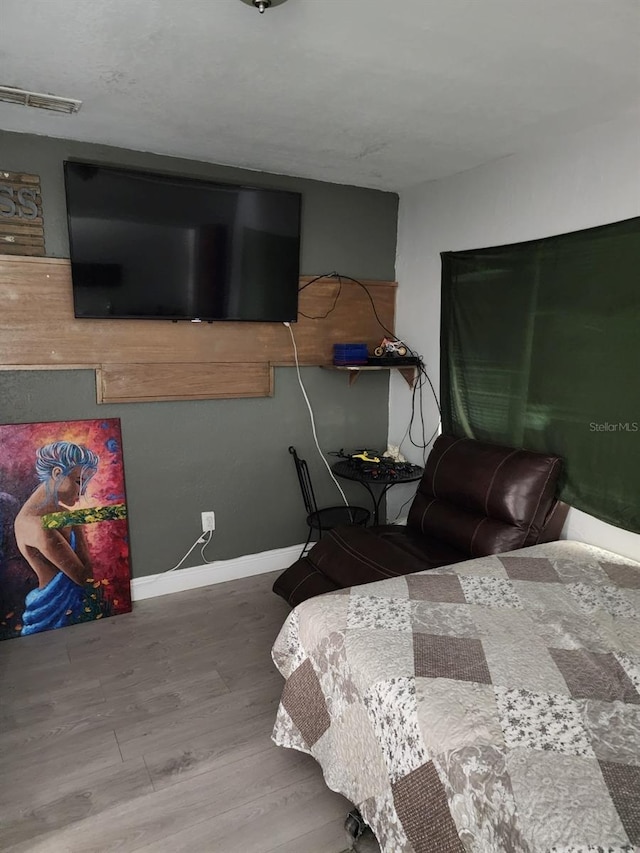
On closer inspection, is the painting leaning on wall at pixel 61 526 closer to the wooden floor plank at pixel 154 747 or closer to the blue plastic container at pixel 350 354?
the wooden floor plank at pixel 154 747

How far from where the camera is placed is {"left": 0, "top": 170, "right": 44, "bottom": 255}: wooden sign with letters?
2561mm

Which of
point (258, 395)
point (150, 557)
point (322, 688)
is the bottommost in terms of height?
point (150, 557)

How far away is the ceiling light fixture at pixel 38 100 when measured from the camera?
6.85 feet

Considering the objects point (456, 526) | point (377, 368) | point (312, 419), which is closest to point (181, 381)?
point (312, 419)

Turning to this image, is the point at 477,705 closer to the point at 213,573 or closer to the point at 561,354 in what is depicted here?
the point at 561,354

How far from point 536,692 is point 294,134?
7.76 ft

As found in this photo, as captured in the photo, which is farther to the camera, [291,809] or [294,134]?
[294,134]

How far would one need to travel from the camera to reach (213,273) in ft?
9.68

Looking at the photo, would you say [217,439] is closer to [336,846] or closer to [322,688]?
[322,688]

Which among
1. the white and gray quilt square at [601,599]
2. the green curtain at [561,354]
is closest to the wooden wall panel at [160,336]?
the green curtain at [561,354]

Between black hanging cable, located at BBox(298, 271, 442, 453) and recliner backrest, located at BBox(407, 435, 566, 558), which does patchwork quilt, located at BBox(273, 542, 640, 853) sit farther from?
black hanging cable, located at BBox(298, 271, 442, 453)

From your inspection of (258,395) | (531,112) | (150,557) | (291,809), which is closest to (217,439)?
(258,395)

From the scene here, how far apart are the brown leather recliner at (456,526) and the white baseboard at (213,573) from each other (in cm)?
58

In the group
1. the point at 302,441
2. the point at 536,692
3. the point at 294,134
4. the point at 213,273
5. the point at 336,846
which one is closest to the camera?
the point at 536,692
